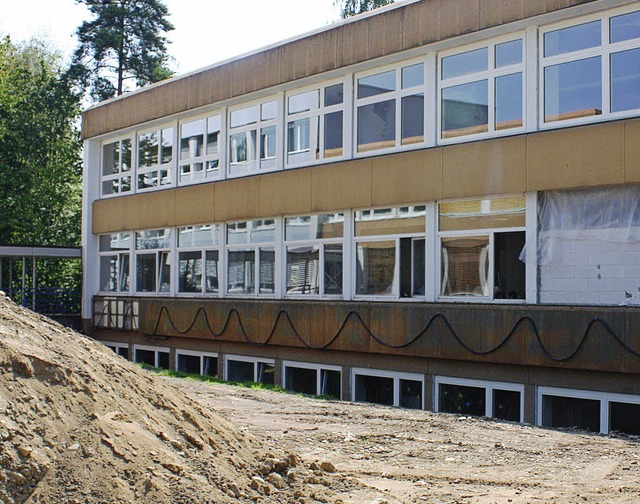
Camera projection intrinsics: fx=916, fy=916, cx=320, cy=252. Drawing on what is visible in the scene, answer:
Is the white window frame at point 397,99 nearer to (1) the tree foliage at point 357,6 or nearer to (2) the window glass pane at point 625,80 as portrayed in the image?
(2) the window glass pane at point 625,80

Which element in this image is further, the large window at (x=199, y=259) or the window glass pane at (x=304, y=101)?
the large window at (x=199, y=259)

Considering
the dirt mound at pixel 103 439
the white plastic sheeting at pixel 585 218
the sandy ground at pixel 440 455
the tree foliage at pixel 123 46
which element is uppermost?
the tree foliage at pixel 123 46

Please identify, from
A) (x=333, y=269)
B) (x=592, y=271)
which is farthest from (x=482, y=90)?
(x=333, y=269)

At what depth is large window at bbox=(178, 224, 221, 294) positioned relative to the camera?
22766mm

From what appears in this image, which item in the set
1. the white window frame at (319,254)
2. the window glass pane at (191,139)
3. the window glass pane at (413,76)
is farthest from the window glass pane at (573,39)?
the window glass pane at (191,139)

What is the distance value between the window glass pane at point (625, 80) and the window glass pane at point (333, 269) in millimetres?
6729

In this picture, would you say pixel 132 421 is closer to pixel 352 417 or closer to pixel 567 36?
pixel 352 417

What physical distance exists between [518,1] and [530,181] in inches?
116

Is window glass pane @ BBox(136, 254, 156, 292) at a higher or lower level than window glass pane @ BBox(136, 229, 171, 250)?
lower

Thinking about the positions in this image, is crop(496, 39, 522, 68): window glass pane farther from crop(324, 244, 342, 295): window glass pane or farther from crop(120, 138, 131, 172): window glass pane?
crop(120, 138, 131, 172): window glass pane

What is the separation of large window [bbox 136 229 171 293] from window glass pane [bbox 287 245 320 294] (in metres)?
5.46

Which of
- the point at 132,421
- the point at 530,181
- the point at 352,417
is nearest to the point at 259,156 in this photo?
the point at 530,181

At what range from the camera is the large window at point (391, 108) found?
17.3m

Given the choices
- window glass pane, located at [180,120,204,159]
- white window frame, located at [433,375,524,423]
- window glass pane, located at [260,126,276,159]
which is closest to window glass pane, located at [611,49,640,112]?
white window frame, located at [433,375,524,423]
